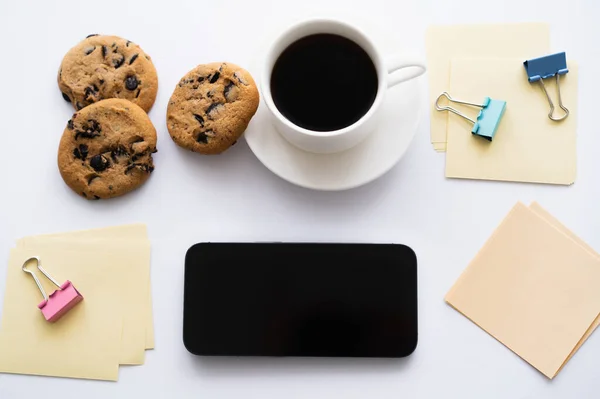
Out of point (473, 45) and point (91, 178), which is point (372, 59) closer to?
point (473, 45)

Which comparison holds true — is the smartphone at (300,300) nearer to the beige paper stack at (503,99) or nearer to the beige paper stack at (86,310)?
the beige paper stack at (86,310)

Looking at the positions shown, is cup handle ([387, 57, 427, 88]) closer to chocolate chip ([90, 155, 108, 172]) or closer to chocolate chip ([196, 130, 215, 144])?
chocolate chip ([196, 130, 215, 144])

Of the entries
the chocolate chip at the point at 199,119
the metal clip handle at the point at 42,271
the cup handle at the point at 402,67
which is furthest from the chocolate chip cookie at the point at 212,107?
the metal clip handle at the point at 42,271

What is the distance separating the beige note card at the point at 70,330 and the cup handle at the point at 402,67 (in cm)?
55

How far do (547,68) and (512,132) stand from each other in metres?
0.12

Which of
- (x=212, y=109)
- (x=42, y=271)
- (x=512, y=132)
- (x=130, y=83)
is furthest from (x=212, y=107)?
(x=512, y=132)

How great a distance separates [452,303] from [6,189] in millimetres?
785

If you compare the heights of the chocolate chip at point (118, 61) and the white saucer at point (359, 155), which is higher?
the chocolate chip at point (118, 61)

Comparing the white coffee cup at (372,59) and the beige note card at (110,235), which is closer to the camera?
the white coffee cup at (372,59)

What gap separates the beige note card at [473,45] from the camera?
0.94 m

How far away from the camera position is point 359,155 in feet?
2.77

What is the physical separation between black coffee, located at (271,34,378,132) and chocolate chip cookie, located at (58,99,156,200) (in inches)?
9.9

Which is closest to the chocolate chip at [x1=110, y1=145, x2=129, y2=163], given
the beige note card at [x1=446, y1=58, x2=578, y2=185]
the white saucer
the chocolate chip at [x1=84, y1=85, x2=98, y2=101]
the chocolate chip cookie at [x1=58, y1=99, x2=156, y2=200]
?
the chocolate chip cookie at [x1=58, y1=99, x2=156, y2=200]

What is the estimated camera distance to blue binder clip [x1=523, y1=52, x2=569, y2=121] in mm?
917
